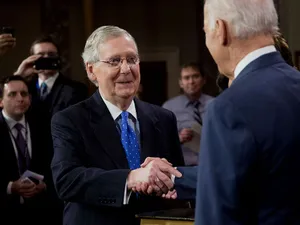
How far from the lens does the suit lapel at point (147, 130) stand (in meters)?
2.35

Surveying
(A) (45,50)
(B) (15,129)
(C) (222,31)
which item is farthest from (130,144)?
(A) (45,50)

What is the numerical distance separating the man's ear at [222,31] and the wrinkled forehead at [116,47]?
0.81 m

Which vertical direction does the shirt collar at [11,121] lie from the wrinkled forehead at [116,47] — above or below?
below

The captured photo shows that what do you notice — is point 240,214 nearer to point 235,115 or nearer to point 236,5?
point 235,115

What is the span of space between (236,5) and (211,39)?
4.2 inches

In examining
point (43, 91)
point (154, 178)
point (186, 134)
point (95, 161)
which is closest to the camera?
point (154, 178)

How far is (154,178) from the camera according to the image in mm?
2121

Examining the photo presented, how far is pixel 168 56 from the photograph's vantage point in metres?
7.73

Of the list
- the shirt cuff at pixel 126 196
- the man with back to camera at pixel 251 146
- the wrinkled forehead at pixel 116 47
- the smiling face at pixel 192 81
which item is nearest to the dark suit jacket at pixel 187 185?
the shirt cuff at pixel 126 196

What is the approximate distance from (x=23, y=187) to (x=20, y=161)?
172 millimetres

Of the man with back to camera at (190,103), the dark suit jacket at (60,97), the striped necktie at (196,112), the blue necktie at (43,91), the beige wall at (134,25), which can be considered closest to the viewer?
the dark suit jacket at (60,97)

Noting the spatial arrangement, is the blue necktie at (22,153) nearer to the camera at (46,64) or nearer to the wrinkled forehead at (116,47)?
the camera at (46,64)

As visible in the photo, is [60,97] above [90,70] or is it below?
below

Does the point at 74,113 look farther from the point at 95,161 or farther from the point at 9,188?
the point at 9,188
